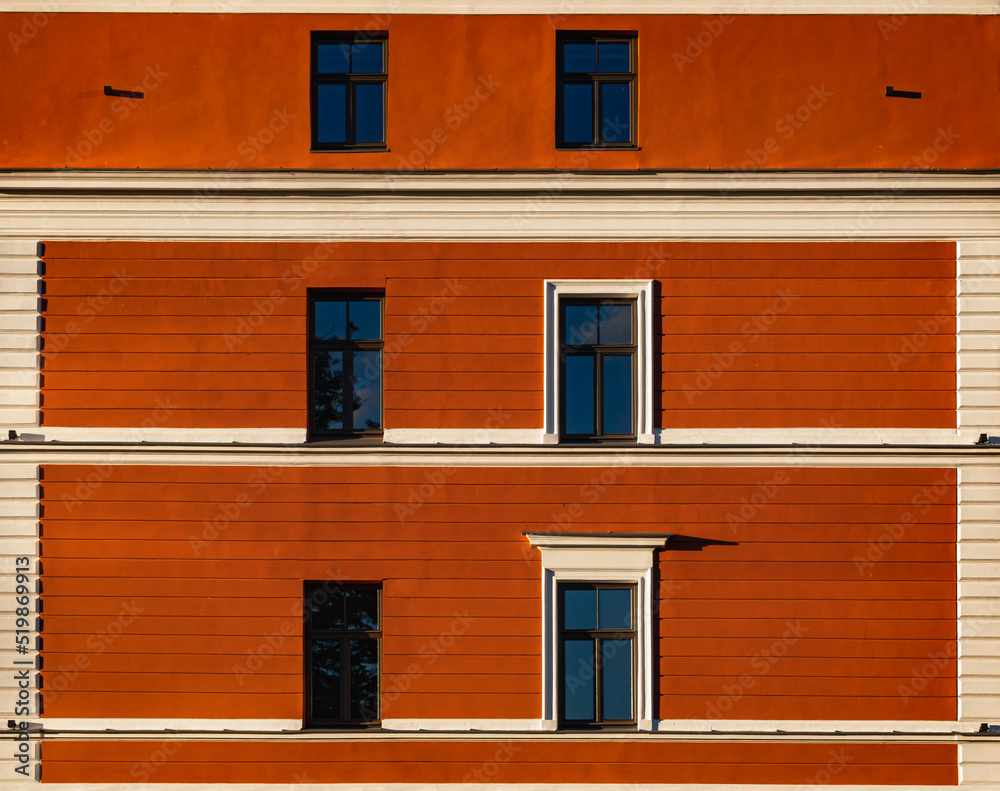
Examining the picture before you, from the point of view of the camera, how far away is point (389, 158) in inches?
392

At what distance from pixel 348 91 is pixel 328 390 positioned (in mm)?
3831

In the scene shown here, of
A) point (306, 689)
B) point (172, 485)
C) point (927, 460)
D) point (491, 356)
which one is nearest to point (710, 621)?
point (927, 460)

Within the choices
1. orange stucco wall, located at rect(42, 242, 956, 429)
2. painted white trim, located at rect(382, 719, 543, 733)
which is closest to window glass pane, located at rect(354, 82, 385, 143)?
orange stucco wall, located at rect(42, 242, 956, 429)

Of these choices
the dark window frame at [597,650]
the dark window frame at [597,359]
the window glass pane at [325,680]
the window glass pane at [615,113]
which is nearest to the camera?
the dark window frame at [597,650]

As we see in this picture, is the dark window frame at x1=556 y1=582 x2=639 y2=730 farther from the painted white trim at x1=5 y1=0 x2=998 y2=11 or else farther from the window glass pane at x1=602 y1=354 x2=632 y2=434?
the painted white trim at x1=5 y1=0 x2=998 y2=11

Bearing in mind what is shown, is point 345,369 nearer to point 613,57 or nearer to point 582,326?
point 582,326

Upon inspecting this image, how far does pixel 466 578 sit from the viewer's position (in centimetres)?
966

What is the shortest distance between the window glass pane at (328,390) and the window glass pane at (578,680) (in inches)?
157

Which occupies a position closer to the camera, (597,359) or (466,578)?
(466,578)

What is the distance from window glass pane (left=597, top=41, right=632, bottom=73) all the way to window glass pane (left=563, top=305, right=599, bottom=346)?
10.1 feet

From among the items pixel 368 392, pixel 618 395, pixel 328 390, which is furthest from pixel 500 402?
pixel 328 390

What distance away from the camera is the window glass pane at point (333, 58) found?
10.2m

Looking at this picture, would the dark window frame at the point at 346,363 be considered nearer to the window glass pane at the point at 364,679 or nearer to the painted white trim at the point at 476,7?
the window glass pane at the point at 364,679

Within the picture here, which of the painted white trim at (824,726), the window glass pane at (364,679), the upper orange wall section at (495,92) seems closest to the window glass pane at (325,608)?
the window glass pane at (364,679)
